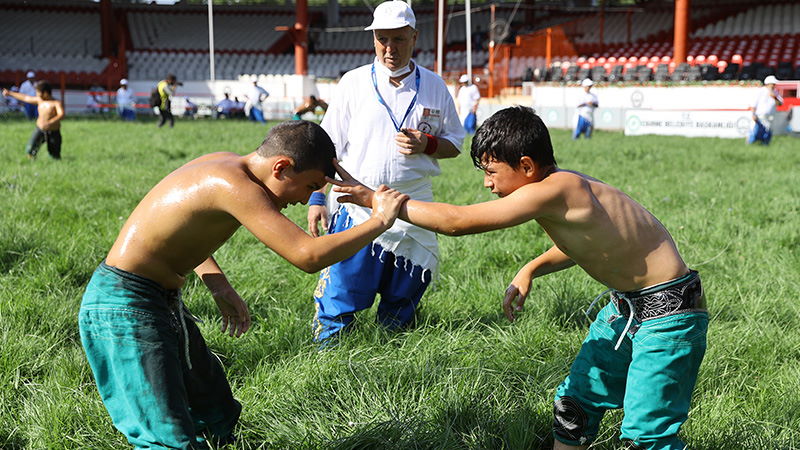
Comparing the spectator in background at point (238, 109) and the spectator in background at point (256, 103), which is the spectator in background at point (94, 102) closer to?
the spectator in background at point (238, 109)

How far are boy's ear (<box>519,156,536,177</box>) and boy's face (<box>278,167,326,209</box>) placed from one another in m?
0.71

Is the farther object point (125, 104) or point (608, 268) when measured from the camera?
point (125, 104)

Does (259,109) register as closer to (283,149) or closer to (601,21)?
(601,21)

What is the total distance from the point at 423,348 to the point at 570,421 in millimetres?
1019

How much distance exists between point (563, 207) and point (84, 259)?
3768 mm

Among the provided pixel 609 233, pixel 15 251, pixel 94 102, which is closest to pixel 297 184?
pixel 609 233

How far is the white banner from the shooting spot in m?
20.5

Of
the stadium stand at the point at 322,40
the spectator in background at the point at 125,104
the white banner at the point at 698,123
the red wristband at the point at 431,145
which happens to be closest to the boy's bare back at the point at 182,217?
the red wristband at the point at 431,145

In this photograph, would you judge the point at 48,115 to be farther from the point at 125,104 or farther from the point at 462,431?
the point at 125,104

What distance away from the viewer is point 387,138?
4.06m

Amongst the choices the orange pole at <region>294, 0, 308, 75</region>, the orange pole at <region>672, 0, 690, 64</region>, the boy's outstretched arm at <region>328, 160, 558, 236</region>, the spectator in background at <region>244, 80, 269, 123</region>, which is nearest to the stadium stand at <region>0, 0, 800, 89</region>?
the orange pole at <region>672, 0, 690, 64</region>

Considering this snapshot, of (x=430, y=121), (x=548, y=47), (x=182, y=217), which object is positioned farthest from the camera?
(x=548, y=47)

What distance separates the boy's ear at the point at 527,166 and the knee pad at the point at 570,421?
0.88 m

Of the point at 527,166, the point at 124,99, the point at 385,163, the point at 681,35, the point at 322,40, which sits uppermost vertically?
the point at 322,40
